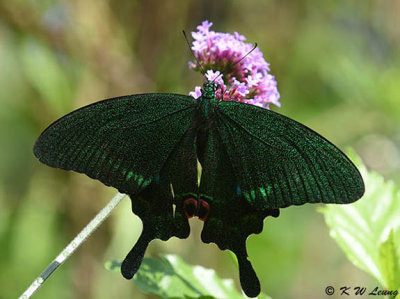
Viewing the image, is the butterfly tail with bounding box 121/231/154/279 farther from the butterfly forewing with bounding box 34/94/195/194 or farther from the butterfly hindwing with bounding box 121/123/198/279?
the butterfly forewing with bounding box 34/94/195/194

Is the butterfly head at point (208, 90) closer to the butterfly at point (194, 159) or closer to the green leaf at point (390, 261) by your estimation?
the butterfly at point (194, 159)

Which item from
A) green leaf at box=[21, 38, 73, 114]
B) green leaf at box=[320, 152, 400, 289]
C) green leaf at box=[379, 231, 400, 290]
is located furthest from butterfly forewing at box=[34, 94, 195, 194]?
green leaf at box=[21, 38, 73, 114]

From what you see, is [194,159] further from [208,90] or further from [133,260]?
[133,260]

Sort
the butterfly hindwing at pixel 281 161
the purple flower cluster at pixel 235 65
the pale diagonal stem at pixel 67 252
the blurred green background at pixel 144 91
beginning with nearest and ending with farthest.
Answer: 1. the pale diagonal stem at pixel 67 252
2. the butterfly hindwing at pixel 281 161
3. the purple flower cluster at pixel 235 65
4. the blurred green background at pixel 144 91

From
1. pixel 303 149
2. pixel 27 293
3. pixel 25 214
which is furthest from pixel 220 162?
pixel 25 214

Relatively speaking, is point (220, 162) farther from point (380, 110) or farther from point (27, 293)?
point (380, 110)

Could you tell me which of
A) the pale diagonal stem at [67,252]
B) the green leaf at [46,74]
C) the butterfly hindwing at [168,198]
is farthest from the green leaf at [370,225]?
the green leaf at [46,74]
